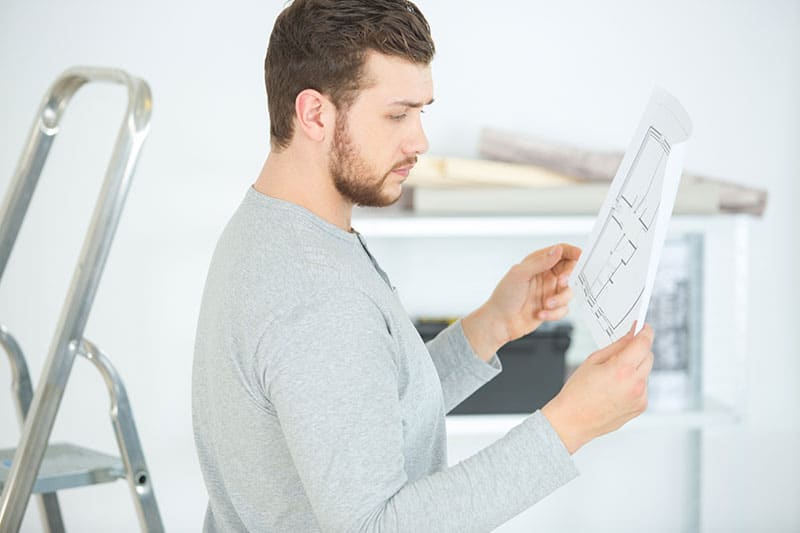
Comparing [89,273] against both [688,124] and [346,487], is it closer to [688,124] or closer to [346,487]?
[346,487]

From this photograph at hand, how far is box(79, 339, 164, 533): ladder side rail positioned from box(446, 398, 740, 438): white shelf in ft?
3.48

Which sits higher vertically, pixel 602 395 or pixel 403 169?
pixel 403 169

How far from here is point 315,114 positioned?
3.70 feet

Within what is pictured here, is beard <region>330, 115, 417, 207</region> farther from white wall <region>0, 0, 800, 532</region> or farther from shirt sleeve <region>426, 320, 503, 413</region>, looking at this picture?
white wall <region>0, 0, 800, 532</region>

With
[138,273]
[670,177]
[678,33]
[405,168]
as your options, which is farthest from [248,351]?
[678,33]

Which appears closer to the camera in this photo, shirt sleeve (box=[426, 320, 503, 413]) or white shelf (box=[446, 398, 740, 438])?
shirt sleeve (box=[426, 320, 503, 413])

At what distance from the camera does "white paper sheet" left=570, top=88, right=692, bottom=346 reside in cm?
99

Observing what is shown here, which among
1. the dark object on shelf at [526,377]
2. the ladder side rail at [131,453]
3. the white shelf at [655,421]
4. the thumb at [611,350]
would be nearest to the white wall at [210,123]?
the white shelf at [655,421]

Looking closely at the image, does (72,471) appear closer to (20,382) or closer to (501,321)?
(20,382)

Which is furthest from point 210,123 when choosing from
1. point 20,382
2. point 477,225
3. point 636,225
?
point 636,225

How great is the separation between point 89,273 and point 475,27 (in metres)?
1.65

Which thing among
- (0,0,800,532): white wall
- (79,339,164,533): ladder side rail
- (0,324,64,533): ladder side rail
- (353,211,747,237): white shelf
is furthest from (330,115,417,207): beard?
(0,0,800,532): white wall

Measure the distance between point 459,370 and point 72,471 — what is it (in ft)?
1.87

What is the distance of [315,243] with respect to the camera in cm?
110
